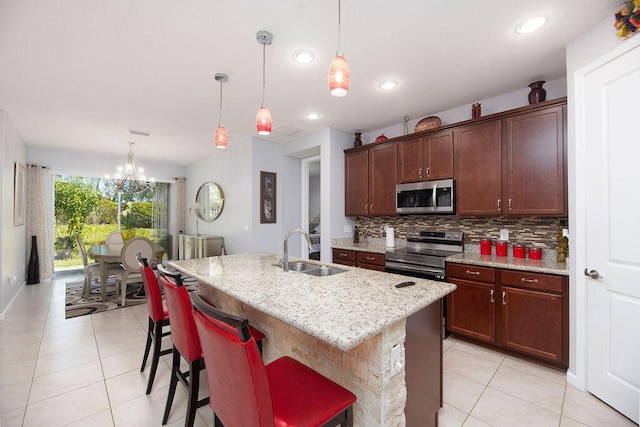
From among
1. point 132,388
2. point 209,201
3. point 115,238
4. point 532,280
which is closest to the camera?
point 132,388

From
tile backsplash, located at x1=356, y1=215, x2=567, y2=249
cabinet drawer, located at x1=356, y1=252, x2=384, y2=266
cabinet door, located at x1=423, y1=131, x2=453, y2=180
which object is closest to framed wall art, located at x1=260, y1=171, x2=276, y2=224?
tile backsplash, located at x1=356, y1=215, x2=567, y2=249

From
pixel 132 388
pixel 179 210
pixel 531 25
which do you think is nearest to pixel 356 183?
pixel 531 25

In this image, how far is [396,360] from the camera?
1.24 meters

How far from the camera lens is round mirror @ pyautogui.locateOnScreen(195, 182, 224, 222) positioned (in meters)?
5.59

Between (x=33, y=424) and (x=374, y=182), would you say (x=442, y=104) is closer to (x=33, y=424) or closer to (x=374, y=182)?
(x=374, y=182)

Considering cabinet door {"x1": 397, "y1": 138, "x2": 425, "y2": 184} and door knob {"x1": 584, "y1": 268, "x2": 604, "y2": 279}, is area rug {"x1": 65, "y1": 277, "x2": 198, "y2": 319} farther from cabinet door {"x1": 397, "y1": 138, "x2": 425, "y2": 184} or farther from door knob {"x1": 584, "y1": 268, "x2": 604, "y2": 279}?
door knob {"x1": 584, "y1": 268, "x2": 604, "y2": 279}

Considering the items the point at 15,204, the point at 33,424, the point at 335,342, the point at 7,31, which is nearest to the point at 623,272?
the point at 335,342

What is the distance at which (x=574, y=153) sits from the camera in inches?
84.0

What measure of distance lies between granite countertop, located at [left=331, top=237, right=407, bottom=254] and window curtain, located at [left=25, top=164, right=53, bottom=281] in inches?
222

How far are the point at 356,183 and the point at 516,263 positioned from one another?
7.27ft

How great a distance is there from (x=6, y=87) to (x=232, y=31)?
105 inches

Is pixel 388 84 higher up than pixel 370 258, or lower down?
higher up

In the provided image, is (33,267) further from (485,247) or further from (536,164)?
(536,164)

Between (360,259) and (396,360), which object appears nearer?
(396,360)
